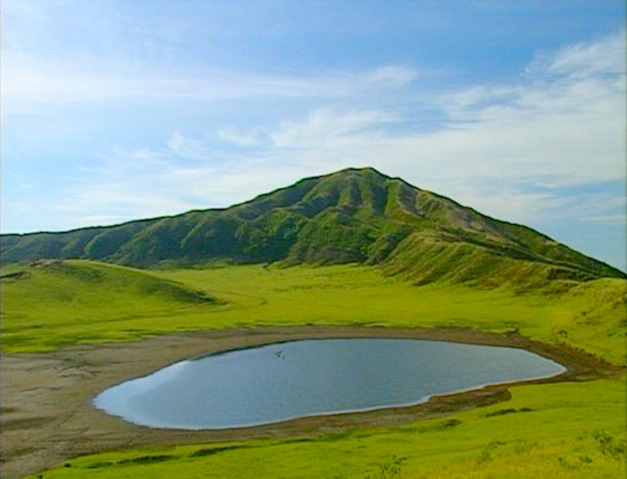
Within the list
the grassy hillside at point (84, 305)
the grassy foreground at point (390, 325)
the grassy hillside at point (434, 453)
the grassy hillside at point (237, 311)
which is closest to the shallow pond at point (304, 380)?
the grassy foreground at point (390, 325)

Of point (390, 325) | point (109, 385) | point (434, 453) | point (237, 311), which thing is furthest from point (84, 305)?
point (434, 453)

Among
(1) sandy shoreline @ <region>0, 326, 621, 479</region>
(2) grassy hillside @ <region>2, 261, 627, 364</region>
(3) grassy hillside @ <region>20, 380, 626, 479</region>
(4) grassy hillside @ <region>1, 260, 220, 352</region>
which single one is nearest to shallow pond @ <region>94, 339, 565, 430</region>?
(1) sandy shoreline @ <region>0, 326, 621, 479</region>

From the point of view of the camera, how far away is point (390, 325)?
145m

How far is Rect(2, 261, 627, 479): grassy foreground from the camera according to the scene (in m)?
41.5

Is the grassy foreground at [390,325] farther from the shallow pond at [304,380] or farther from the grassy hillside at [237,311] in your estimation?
the shallow pond at [304,380]

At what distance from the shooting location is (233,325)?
145 metres

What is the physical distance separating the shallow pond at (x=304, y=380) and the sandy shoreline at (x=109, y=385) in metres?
2.88

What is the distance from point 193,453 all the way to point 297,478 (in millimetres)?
14289

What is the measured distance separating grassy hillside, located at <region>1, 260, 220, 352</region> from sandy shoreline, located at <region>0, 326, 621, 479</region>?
40.7 feet

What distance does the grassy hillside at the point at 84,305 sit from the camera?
5054 inches

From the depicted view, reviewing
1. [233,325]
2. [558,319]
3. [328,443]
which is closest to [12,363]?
[233,325]

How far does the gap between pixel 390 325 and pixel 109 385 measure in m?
71.7

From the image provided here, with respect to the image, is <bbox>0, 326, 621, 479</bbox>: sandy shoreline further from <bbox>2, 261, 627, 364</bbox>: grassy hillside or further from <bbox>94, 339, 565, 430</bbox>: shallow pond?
<bbox>2, 261, 627, 364</bbox>: grassy hillside

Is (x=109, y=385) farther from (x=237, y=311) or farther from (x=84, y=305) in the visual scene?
(x=84, y=305)
